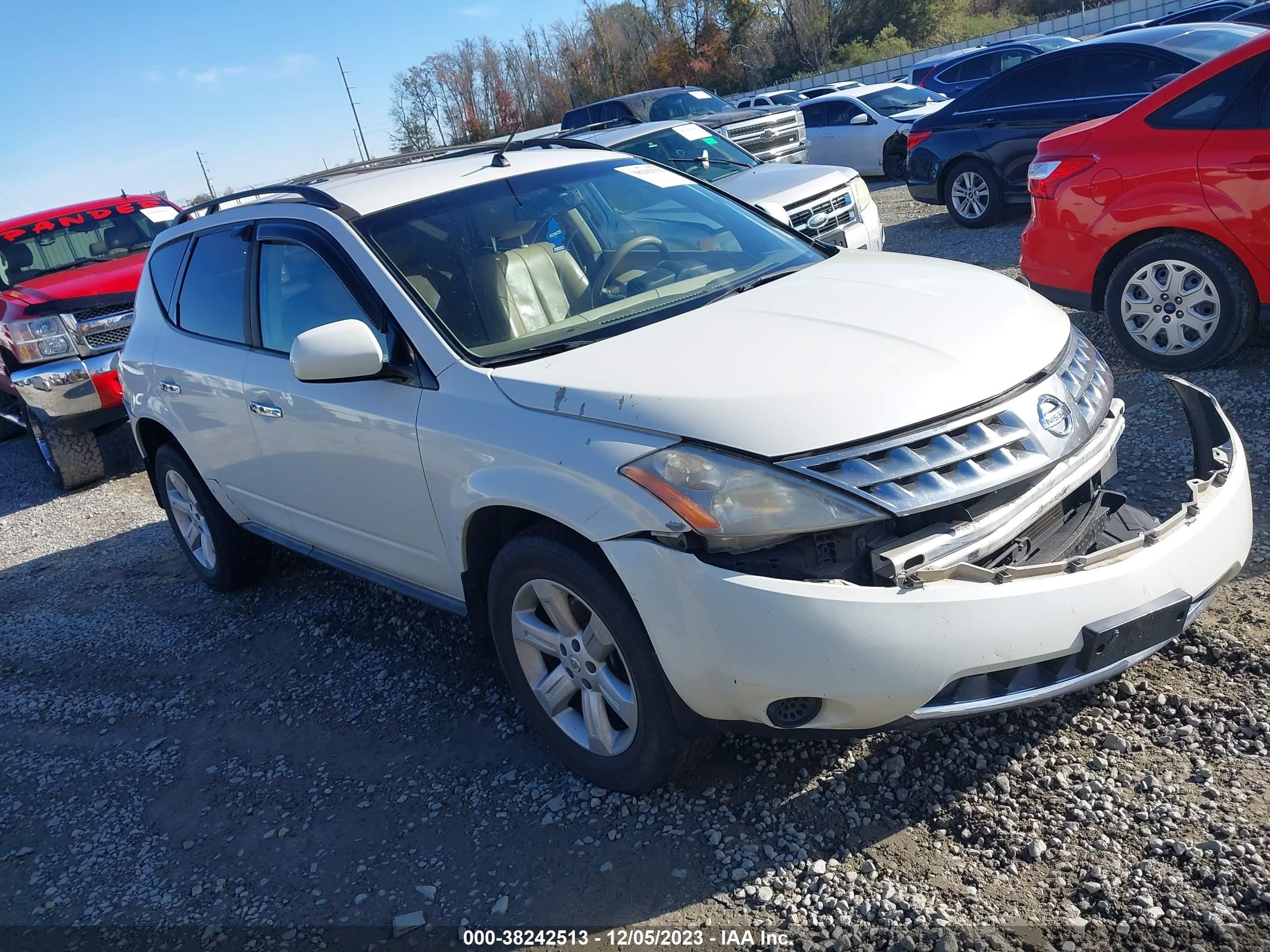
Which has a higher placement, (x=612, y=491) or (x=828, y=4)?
(x=828, y=4)

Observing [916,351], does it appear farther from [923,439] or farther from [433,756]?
[433,756]

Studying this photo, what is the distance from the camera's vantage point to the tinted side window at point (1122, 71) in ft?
30.3

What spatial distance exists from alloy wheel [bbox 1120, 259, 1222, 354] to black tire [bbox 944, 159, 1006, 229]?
5580 millimetres

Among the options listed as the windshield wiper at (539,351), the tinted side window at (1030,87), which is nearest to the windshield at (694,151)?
the tinted side window at (1030,87)

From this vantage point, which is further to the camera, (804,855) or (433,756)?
(433,756)

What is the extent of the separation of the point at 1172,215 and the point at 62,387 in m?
7.73

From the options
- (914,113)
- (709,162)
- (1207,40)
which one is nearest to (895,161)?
(914,113)

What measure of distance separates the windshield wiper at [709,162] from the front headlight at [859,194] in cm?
108

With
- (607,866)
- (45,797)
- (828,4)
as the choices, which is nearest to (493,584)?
(607,866)

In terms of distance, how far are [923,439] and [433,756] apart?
2.04 metres

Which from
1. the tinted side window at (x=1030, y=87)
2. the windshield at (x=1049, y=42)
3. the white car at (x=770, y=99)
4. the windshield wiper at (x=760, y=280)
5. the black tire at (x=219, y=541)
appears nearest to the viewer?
the windshield wiper at (x=760, y=280)

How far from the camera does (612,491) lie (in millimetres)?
2674

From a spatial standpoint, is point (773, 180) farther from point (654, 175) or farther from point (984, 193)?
point (654, 175)

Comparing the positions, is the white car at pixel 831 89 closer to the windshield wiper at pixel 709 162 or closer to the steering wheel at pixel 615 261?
the windshield wiper at pixel 709 162
